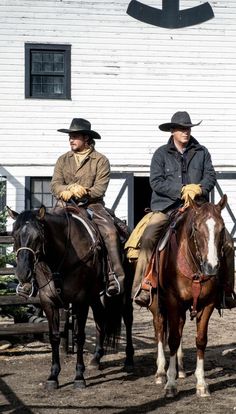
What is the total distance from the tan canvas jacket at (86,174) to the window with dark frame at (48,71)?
11.9 m

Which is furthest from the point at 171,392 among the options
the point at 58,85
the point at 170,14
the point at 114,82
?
the point at 170,14

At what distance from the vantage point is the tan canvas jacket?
8.83 m

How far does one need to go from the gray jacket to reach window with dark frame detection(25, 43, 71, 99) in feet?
41.4

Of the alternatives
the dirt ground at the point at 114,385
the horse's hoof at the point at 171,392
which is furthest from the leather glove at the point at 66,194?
the horse's hoof at the point at 171,392

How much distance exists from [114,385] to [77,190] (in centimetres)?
211

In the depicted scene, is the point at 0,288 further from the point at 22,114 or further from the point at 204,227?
the point at 22,114

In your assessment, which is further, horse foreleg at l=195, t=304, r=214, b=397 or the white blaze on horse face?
horse foreleg at l=195, t=304, r=214, b=397

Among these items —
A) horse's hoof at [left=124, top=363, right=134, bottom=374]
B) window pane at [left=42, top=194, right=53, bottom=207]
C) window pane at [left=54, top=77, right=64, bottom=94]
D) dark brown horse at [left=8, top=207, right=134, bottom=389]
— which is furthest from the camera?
window pane at [left=54, top=77, right=64, bottom=94]

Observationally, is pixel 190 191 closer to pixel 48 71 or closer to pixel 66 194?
pixel 66 194

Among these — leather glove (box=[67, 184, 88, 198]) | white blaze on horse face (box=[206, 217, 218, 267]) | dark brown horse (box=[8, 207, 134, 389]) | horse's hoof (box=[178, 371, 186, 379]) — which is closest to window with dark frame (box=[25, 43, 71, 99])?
leather glove (box=[67, 184, 88, 198])

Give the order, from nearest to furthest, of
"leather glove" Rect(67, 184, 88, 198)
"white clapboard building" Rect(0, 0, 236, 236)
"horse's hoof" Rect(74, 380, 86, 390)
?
"horse's hoof" Rect(74, 380, 86, 390) < "leather glove" Rect(67, 184, 88, 198) < "white clapboard building" Rect(0, 0, 236, 236)

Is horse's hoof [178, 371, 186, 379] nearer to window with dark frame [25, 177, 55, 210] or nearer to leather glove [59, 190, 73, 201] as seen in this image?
leather glove [59, 190, 73, 201]

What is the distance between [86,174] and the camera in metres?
→ 8.87

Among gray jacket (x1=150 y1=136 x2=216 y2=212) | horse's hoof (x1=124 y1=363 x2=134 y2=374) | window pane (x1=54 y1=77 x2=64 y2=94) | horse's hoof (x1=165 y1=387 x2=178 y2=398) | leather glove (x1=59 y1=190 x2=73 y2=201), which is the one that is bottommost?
horse's hoof (x1=124 y1=363 x2=134 y2=374)
